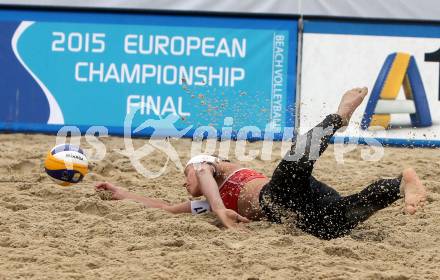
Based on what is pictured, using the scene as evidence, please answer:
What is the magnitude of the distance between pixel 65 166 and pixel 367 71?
4.34 metres

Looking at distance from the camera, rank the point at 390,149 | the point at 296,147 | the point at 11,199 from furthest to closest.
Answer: the point at 390,149
the point at 11,199
the point at 296,147

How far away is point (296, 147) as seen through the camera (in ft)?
13.9

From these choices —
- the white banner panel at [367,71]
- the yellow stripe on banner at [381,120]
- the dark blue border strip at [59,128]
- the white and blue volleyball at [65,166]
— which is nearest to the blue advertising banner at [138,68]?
the dark blue border strip at [59,128]

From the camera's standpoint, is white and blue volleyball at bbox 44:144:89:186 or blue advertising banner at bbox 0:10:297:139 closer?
white and blue volleyball at bbox 44:144:89:186

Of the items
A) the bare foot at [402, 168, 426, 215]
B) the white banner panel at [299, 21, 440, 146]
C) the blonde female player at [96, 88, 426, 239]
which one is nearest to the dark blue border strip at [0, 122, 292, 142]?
the white banner panel at [299, 21, 440, 146]

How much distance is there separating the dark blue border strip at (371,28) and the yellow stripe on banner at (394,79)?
33cm

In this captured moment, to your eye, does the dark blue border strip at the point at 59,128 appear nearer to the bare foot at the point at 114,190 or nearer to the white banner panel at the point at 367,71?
the white banner panel at the point at 367,71

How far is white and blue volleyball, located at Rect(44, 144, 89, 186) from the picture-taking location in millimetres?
5270

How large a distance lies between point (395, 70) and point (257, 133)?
1677mm

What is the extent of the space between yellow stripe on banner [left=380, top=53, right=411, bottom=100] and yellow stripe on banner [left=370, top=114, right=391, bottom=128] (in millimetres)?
209

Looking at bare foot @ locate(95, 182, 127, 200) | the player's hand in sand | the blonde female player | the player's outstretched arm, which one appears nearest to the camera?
the blonde female player

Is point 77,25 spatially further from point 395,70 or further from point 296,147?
point 296,147

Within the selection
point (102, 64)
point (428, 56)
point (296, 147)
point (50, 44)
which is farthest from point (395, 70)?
point (296, 147)

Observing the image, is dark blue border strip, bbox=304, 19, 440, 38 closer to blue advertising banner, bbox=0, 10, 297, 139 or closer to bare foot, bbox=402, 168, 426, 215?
blue advertising banner, bbox=0, 10, 297, 139
